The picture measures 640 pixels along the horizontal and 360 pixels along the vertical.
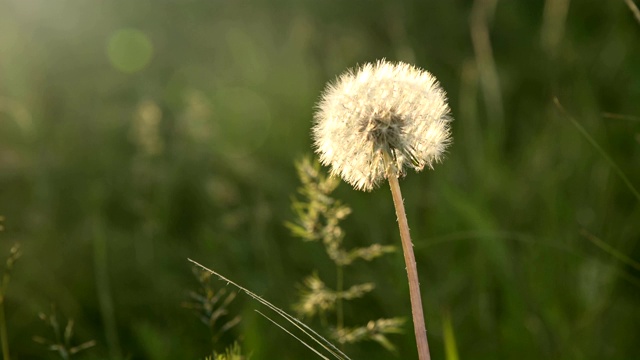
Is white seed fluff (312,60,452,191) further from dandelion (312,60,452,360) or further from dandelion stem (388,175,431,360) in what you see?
dandelion stem (388,175,431,360)

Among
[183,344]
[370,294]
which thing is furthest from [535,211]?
[183,344]

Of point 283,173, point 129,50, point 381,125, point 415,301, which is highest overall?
point 129,50

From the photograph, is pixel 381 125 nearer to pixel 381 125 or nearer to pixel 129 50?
pixel 381 125

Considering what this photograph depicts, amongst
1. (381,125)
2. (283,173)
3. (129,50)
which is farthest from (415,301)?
(129,50)

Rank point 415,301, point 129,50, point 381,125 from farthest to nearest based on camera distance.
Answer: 1. point 129,50
2. point 381,125
3. point 415,301

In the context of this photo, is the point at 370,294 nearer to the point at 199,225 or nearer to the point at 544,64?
the point at 199,225

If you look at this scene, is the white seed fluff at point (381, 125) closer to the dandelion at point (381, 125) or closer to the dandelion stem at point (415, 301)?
the dandelion at point (381, 125)

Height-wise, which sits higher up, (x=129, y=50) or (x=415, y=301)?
(x=129, y=50)

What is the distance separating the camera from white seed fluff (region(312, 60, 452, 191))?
1.06 m

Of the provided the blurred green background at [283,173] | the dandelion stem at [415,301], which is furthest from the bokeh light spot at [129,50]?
the dandelion stem at [415,301]

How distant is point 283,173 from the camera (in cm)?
276

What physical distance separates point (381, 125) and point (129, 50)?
2.62m

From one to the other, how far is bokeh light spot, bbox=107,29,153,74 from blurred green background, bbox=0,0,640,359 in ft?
0.04

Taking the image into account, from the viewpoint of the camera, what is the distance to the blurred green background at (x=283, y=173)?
84.0 inches
